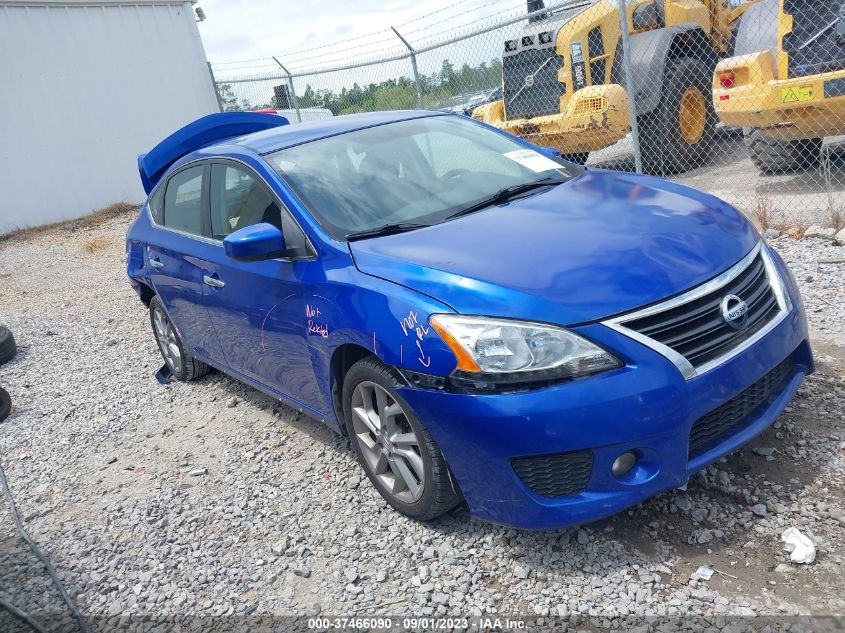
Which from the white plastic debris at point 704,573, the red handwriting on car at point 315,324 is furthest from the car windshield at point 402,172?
the white plastic debris at point 704,573

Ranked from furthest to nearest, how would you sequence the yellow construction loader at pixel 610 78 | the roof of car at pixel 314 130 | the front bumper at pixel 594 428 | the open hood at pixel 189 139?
the yellow construction loader at pixel 610 78, the open hood at pixel 189 139, the roof of car at pixel 314 130, the front bumper at pixel 594 428

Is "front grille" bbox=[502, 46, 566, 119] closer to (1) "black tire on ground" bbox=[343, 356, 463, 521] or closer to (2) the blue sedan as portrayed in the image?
(2) the blue sedan

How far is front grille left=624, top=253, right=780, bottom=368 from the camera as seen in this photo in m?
2.56

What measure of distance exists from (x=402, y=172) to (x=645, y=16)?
6.73m

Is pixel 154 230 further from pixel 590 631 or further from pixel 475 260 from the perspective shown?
pixel 590 631

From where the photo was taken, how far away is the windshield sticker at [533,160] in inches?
155

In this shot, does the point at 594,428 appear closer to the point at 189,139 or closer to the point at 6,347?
the point at 189,139

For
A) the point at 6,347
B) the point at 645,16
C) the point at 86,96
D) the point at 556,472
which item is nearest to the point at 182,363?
the point at 6,347

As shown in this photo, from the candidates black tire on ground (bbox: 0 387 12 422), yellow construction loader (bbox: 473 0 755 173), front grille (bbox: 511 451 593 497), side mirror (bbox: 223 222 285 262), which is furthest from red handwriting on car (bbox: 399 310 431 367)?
yellow construction loader (bbox: 473 0 755 173)

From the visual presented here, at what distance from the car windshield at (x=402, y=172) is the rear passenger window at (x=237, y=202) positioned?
0.16 metres

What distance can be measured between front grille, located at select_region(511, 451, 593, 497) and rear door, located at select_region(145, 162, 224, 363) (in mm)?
2427

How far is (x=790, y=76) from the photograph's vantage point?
6.82 meters

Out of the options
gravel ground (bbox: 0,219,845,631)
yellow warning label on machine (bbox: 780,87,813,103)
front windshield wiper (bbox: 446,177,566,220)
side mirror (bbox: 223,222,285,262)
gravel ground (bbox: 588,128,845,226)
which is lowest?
gravel ground (bbox: 0,219,845,631)

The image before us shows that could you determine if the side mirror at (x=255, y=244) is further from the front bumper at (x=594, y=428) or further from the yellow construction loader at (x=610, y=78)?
the yellow construction loader at (x=610, y=78)
